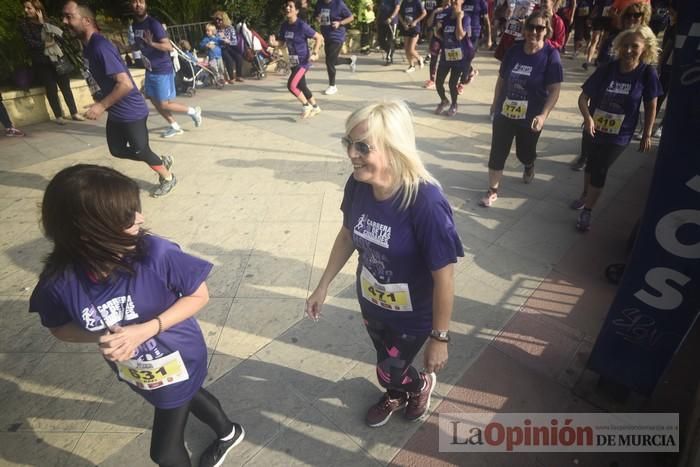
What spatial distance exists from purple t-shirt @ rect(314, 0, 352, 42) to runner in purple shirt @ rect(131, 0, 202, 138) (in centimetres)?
312

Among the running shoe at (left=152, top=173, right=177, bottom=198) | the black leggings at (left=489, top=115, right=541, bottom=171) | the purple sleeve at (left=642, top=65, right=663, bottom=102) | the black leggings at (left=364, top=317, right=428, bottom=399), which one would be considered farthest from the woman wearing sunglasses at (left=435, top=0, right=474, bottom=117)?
the black leggings at (left=364, top=317, right=428, bottom=399)

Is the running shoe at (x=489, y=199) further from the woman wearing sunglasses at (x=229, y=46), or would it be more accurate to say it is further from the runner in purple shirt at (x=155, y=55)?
the woman wearing sunglasses at (x=229, y=46)

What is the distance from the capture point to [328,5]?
26.4ft

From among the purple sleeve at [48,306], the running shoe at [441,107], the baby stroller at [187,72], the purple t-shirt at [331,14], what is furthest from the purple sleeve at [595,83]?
the baby stroller at [187,72]

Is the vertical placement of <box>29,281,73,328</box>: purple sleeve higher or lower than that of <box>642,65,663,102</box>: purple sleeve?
lower

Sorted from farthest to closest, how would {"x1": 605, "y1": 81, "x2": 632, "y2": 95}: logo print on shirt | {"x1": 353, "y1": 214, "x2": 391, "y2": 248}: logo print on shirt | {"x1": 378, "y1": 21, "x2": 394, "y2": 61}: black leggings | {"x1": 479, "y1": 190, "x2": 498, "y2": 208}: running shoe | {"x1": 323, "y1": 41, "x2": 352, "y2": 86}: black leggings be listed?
{"x1": 378, "y1": 21, "x2": 394, "y2": 61}: black leggings
{"x1": 323, "y1": 41, "x2": 352, "y2": 86}: black leggings
{"x1": 479, "y1": 190, "x2": 498, "y2": 208}: running shoe
{"x1": 605, "y1": 81, "x2": 632, "y2": 95}: logo print on shirt
{"x1": 353, "y1": 214, "x2": 391, "y2": 248}: logo print on shirt

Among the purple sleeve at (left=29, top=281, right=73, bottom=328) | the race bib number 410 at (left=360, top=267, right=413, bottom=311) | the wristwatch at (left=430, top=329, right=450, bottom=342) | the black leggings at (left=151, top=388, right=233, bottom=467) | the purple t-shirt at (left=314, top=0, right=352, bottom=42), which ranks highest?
the purple t-shirt at (left=314, top=0, right=352, bottom=42)

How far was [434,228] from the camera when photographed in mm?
1777

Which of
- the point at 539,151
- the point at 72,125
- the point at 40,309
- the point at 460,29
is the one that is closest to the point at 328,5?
the point at 460,29

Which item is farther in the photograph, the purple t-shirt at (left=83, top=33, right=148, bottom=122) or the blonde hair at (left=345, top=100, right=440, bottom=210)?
the purple t-shirt at (left=83, top=33, right=148, bottom=122)

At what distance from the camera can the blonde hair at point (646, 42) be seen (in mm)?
3580

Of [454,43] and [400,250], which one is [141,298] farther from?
[454,43]

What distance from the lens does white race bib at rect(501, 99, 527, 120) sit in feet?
14.4

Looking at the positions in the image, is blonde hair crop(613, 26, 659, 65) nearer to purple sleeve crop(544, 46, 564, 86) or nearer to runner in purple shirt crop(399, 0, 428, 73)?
purple sleeve crop(544, 46, 564, 86)
